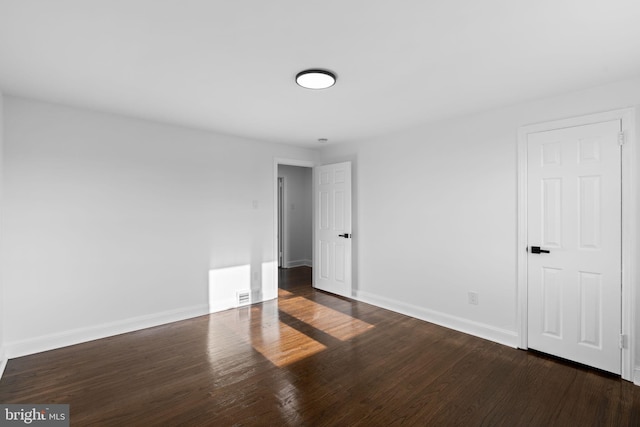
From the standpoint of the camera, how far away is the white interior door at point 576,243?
8.29ft

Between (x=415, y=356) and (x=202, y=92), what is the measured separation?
3.07 meters

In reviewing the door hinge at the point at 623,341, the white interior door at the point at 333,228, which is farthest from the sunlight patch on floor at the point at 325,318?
the door hinge at the point at 623,341

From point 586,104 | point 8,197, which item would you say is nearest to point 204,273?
point 8,197

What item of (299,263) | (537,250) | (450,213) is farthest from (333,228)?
(537,250)

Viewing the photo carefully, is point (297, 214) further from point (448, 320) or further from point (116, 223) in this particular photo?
point (448, 320)

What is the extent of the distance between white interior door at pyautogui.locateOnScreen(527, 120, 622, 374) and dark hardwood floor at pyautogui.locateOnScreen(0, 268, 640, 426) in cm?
25

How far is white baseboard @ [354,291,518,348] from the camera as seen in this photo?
3137 millimetres

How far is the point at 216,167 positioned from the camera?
4.12 meters

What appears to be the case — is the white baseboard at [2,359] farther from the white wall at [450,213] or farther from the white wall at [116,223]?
the white wall at [450,213]

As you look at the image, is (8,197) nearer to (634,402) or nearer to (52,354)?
(52,354)

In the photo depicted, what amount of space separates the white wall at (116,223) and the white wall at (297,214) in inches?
96.2

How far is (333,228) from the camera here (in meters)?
Answer: 4.93

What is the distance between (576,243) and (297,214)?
5268 millimetres

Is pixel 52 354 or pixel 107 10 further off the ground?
pixel 107 10
